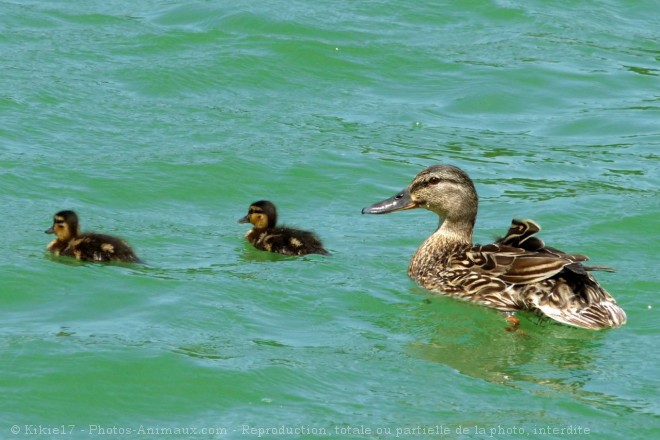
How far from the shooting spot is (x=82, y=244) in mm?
9141

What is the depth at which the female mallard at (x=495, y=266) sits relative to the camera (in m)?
8.18

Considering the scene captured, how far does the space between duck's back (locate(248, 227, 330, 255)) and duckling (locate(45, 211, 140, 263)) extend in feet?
3.00

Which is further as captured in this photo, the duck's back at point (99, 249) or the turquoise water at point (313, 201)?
the duck's back at point (99, 249)

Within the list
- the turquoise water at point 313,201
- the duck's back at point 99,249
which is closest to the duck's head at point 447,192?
the turquoise water at point 313,201

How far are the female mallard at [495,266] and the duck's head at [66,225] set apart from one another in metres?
1.87

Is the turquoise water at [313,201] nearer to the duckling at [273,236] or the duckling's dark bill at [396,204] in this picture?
the duckling at [273,236]

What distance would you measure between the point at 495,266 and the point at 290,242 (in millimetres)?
1504

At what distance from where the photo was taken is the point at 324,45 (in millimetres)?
14273

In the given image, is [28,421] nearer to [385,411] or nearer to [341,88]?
[385,411]

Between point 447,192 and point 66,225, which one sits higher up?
point 447,192

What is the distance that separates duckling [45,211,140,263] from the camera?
9.04 m

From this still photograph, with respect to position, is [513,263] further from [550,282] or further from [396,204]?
[396,204]

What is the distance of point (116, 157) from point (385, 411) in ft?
16.0

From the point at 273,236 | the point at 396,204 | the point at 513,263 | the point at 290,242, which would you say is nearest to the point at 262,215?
the point at 273,236
